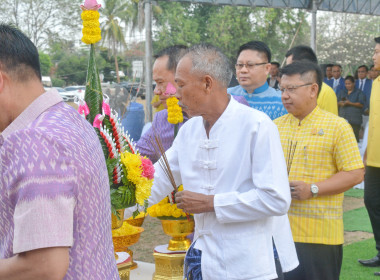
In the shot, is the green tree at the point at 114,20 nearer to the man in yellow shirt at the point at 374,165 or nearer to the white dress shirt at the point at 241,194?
the man in yellow shirt at the point at 374,165

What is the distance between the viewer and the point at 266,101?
4.22 metres

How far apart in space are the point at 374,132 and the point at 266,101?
1.27 m

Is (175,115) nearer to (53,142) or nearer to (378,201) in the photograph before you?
(53,142)

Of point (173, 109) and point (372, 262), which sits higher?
point (173, 109)

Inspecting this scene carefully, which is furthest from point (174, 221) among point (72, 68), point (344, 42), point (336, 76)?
point (344, 42)

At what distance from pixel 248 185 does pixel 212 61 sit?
0.54 m

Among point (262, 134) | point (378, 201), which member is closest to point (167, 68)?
point (262, 134)

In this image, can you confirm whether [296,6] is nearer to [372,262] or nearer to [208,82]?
[372,262]

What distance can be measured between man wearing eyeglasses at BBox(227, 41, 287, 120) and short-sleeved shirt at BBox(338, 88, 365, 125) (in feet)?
23.4

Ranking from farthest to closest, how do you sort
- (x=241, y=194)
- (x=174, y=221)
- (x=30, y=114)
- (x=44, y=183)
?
(x=174, y=221) < (x=241, y=194) < (x=30, y=114) < (x=44, y=183)

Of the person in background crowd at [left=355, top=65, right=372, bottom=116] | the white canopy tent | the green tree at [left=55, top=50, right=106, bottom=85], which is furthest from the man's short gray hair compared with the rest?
the green tree at [left=55, top=50, right=106, bottom=85]

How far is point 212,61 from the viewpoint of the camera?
2.34m

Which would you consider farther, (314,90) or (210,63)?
(314,90)

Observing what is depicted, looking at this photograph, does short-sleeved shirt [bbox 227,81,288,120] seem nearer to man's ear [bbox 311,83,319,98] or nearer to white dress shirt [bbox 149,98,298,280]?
man's ear [bbox 311,83,319,98]
